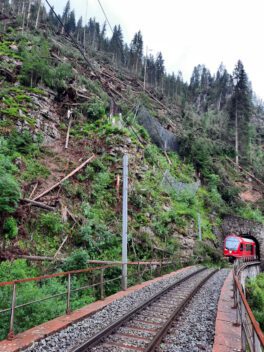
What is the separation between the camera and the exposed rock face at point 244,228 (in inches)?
1192

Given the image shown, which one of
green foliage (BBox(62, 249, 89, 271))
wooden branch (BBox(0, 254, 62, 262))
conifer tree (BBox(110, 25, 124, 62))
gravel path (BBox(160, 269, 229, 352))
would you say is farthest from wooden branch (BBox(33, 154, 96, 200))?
conifer tree (BBox(110, 25, 124, 62))

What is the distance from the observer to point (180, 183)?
28297 mm

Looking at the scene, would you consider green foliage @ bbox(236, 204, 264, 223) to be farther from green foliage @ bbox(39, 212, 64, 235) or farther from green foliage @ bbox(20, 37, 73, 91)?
green foliage @ bbox(20, 37, 73, 91)

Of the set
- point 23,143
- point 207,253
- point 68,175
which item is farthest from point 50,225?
point 207,253

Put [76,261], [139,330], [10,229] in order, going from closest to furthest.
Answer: [139,330]
[76,261]
[10,229]

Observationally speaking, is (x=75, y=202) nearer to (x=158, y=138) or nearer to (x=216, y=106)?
(x=158, y=138)

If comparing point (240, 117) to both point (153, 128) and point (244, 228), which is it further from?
point (244, 228)

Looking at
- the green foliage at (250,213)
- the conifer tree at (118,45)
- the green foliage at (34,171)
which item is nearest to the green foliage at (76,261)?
the green foliage at (34,171)

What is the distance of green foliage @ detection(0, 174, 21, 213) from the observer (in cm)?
1143

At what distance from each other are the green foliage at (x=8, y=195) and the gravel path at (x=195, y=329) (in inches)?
322

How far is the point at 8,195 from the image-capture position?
11805 millimetres

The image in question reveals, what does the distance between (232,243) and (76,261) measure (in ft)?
63.1

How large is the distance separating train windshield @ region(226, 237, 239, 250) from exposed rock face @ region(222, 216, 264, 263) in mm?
4186

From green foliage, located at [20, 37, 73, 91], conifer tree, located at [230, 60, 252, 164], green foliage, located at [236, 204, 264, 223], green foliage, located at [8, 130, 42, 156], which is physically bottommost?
green foliage, located at [236, 204, 264, 223]
